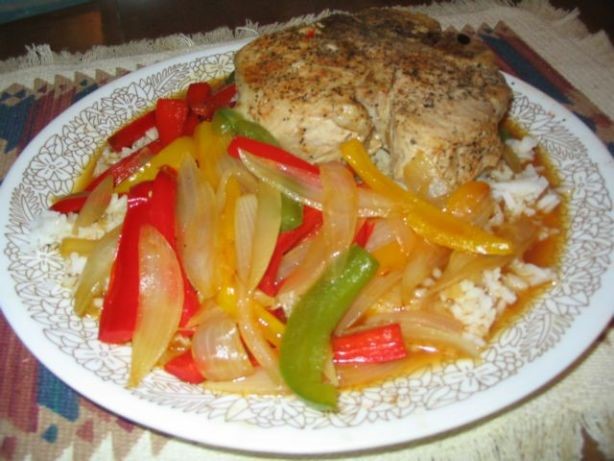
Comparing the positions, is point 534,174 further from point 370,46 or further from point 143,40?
point 143,40

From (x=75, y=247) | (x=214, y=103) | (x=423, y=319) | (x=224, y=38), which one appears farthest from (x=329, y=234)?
(x=224, y=38)

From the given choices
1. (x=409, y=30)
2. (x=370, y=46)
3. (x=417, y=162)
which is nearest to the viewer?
(x=417, y=162)

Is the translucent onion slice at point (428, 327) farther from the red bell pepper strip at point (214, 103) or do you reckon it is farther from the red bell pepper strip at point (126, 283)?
the red bell pepper strip at point (214, 103)

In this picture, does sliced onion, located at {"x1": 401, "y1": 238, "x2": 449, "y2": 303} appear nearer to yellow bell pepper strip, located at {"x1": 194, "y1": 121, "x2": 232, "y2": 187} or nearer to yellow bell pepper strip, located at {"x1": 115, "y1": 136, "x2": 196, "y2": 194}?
yellow bell pepper strip, located at {"x1": 194, "y1": 121, "x2": 232, "y2": 187}

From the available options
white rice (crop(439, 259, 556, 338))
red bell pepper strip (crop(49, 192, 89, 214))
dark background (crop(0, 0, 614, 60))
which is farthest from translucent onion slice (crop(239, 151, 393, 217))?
dark background (crop(0, 0, 614, 60))

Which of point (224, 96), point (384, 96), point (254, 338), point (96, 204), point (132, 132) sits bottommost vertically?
point (254, 338)

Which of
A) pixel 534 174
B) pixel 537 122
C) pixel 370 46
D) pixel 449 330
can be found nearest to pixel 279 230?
pixel 449 330

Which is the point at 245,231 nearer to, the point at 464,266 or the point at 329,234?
the point at 329,234
